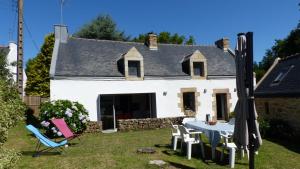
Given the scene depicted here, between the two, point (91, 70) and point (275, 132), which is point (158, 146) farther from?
point (91, 70)

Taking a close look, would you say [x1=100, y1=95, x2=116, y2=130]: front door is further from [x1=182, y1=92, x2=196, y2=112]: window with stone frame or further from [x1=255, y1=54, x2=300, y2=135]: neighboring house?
[x1=255, y1=54, x2=300, y2=135]: neighboring house

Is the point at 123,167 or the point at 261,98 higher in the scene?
the point at 261,98

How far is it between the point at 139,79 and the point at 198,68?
505 cm

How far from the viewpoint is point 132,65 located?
20953 mm

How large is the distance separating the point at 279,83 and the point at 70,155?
11981 millimetres

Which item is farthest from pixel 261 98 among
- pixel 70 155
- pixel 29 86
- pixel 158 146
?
pixel 29 86

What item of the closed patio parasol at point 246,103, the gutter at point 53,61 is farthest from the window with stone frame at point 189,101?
the closed patio parasol at point 246,103

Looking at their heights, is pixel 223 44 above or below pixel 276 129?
above

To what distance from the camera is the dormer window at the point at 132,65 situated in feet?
66.9

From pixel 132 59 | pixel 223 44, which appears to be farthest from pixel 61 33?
pixel 223 44

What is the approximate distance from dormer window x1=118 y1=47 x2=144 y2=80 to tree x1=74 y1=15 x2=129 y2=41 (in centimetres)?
2084

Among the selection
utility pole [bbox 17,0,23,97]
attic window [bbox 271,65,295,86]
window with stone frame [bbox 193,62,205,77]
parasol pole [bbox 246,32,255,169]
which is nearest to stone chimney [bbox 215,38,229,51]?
window with stone frame [bbox 193,62,205,77]

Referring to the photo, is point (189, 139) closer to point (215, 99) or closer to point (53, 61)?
point (53, 61)

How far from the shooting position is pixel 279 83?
16469 mm
